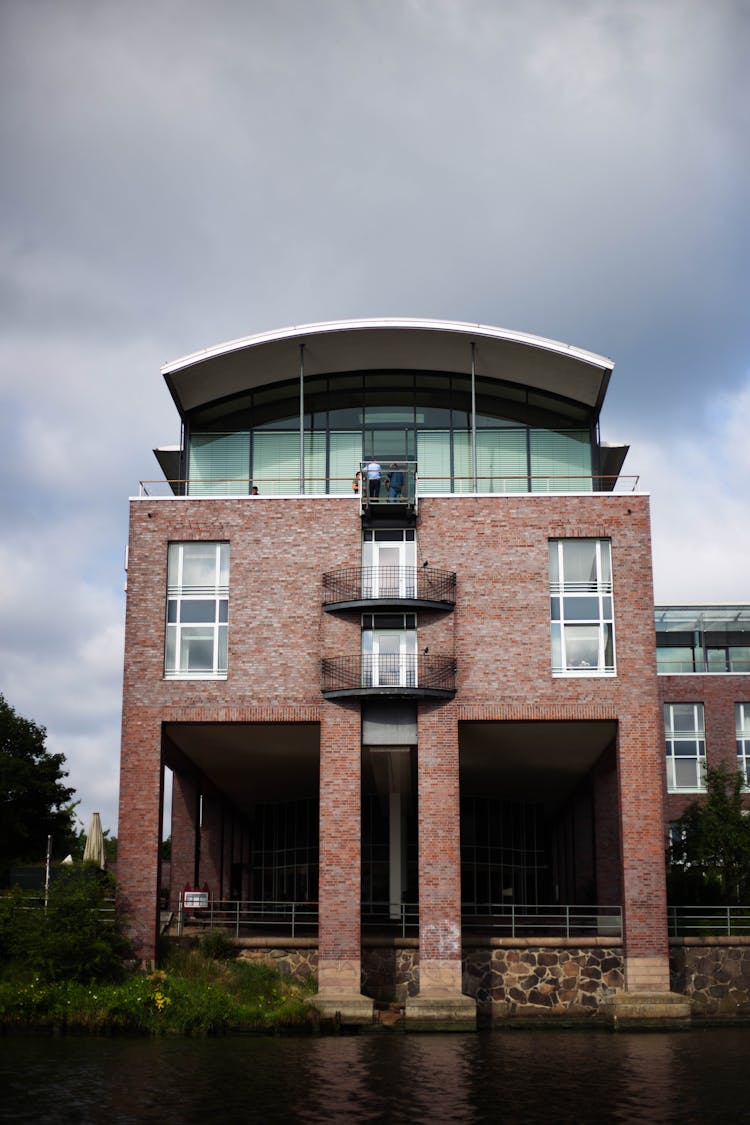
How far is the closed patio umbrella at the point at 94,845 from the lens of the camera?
36.1 m

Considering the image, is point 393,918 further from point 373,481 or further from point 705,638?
point 705,638

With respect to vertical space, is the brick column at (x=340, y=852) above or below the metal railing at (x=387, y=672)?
below

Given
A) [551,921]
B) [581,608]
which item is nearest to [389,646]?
[581,608]

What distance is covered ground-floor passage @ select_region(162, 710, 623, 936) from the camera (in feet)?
116

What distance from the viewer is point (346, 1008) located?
32312 mm

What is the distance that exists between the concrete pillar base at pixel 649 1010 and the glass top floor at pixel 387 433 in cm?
1470

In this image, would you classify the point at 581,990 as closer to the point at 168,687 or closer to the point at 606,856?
the point at 606,856

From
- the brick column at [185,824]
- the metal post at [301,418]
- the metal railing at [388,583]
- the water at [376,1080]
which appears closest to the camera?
the water at [376,1080]

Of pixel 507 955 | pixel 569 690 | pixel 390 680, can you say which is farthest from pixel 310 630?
pixel 507 955

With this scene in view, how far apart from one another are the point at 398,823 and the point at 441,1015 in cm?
1071

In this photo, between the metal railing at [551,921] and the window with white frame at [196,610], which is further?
the window with white frame at [196,610]

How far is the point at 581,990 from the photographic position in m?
34.1

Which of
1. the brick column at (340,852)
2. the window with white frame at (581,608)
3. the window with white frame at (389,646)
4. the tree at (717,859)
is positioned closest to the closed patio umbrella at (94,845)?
the brick column at (340,852)

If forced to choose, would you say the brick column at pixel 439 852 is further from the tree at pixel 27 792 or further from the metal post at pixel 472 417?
the tree at pixel 27 792
